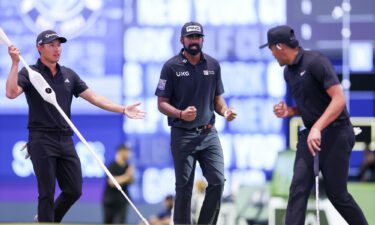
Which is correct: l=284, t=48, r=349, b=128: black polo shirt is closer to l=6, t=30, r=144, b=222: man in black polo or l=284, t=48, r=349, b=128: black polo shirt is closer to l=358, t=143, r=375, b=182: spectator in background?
l=6, t=30, r=144, b=222: man in black polo

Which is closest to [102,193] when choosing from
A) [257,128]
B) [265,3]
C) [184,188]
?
[257,128]

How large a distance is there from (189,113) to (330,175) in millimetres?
1257

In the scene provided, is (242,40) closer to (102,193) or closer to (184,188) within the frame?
(102,193)

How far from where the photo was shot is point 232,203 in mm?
13758

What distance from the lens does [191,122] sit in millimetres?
9094

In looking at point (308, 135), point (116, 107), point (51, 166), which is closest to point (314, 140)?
point (308, 135)

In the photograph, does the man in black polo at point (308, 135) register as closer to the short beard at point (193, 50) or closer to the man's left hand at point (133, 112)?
the short beard at point (193, 50)

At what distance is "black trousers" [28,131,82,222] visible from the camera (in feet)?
28.9

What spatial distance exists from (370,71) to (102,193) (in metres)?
3.99

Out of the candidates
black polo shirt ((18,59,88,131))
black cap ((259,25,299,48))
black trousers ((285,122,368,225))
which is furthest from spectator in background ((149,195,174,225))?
black cap ((259,25,299,48))

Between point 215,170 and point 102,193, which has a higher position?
point 215,170

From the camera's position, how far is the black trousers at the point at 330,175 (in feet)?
27.1

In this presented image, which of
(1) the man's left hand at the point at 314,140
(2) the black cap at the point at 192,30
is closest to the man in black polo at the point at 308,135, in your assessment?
(1) the man's left hand at the point at 314,140

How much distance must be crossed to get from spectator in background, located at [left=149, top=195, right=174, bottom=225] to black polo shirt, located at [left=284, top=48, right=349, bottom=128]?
6.63 m
